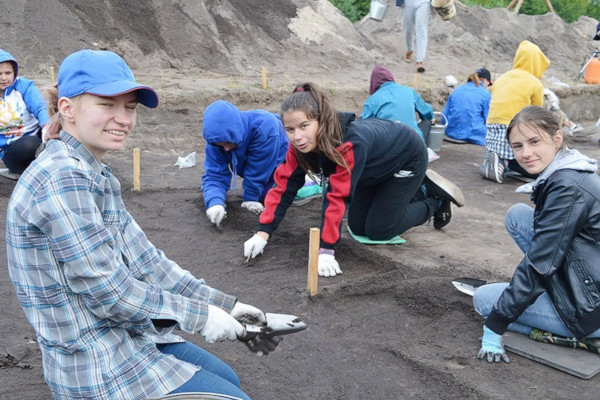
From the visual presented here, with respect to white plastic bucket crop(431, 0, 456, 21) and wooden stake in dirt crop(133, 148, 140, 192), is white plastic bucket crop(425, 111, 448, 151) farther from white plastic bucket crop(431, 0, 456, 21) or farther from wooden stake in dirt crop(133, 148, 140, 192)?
white plastic bucket crop(431, 0, 456, 21)

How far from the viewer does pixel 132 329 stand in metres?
1.99

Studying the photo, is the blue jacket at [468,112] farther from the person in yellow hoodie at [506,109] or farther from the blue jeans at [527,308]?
the blue jeans at [527,308]

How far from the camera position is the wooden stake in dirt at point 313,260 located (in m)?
3.51

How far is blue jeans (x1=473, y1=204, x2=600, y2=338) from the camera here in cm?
303

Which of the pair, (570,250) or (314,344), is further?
(314,344)

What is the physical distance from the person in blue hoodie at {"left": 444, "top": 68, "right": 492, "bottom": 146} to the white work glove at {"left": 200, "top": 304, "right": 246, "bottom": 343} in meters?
7.71

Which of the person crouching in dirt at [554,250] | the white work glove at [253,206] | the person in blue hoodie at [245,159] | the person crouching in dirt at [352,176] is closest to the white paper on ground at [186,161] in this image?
the person in blue hoodie at [245,159]

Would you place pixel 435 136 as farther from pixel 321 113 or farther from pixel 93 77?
pixel 93 77

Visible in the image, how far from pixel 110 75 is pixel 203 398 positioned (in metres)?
1.07

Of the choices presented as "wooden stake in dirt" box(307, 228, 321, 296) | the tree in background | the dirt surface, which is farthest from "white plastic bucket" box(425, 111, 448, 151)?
the tree in background

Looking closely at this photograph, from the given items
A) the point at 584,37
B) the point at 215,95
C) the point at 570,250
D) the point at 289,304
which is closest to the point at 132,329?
the point at 289,304

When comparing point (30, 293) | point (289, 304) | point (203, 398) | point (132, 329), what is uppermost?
point (30, 293)

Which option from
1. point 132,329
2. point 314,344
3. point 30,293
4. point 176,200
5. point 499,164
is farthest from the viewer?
point 499,164

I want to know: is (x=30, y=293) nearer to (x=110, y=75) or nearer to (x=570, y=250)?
(x=110, y=75)
